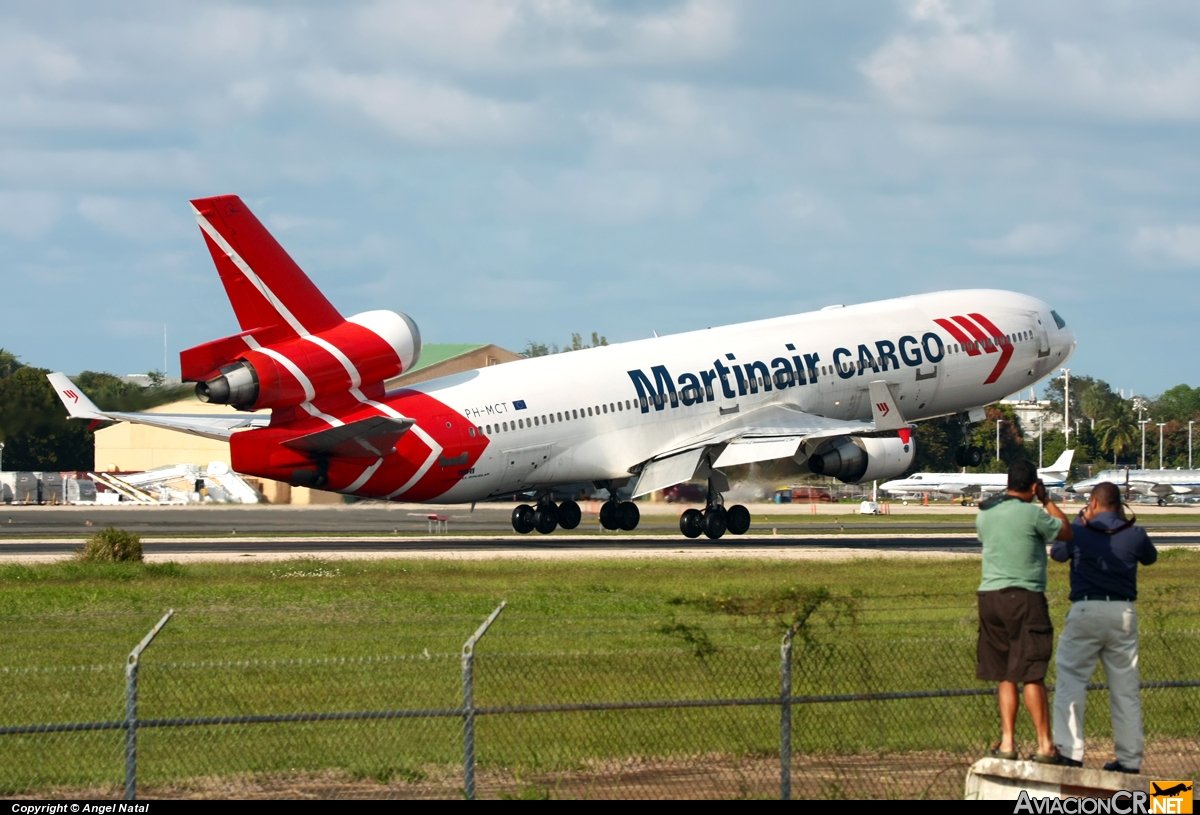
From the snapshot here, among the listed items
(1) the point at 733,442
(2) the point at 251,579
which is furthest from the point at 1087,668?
(1) the point at 733,442

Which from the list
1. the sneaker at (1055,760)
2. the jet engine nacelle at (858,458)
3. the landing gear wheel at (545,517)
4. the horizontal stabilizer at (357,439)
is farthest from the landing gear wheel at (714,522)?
the sneaker at (1055,760)

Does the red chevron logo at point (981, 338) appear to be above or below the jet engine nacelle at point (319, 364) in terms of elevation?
above

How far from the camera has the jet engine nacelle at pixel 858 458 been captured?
156ft

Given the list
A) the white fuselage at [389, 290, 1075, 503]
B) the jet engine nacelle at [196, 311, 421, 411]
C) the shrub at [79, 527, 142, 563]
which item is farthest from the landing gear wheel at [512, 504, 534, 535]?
the shrub at [79, 527, 142, 563]

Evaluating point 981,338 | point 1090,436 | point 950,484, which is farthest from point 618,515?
point 1090,436

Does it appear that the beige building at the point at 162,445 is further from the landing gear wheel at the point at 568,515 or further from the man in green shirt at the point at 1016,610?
the man in green shirt at the point at 1016,610

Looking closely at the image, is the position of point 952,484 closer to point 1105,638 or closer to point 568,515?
point 568,515

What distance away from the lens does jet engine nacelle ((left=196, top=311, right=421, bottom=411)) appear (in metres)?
38.4

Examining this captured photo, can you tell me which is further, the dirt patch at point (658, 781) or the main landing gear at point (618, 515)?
the main landing gear at point (618, 515)

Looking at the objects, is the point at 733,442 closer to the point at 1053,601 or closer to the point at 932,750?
the point at 1053,601

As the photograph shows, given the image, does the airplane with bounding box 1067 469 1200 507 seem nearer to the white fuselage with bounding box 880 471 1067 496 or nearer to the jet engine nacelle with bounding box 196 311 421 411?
the white fuselage with bounding box 880 471 1067 496

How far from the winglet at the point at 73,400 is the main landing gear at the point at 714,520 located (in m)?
17.9

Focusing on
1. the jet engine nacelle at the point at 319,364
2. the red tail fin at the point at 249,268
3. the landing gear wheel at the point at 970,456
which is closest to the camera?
the jet engine nacelle at the point at 319,364

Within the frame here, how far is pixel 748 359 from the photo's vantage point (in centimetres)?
4966
